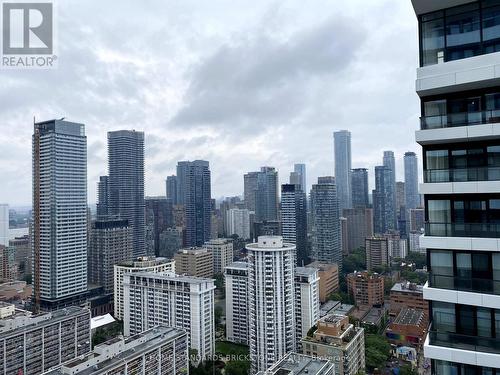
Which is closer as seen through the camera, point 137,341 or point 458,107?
point 458,107

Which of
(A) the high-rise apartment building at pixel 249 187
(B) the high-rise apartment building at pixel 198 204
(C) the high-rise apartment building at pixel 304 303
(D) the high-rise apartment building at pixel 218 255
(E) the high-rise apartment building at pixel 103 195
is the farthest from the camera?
(A) the high-rise apartment building at pixel 249 187

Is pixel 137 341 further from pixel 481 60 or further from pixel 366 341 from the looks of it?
pixel 481 60

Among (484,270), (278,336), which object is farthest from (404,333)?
(484,270)

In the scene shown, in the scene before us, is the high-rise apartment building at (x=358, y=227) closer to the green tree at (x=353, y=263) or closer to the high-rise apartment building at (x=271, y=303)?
the green tree at (x=353, y=263)

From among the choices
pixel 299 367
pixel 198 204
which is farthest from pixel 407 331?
pixel 198 204

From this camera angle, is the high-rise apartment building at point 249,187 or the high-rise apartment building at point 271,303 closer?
the high-rise apartment building at point 271,303

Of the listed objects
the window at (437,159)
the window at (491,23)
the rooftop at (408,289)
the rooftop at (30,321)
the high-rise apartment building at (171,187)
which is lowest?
the rooftop at (408,289)

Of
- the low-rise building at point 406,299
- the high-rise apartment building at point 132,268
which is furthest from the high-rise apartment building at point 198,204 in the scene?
the low-rise building at point 406,299

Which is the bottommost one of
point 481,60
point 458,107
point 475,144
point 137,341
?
point 137,341

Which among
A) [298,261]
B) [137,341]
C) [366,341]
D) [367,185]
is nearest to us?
[137,341]
